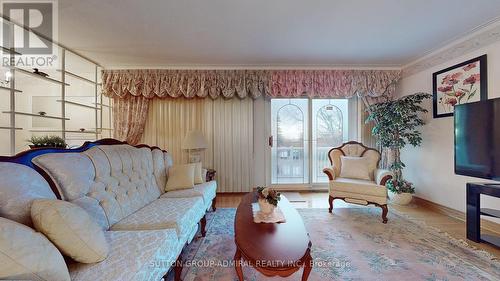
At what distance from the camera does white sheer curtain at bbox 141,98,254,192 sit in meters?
4.10

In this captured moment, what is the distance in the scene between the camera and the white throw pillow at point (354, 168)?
3322 millimetres

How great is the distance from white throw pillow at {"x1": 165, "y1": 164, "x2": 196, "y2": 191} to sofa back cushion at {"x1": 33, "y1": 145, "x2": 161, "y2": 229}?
0.22 metres

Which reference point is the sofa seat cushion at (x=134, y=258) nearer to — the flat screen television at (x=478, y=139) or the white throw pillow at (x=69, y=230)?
the white throw pillow at (x=69, y=230)

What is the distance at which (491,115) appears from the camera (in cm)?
220

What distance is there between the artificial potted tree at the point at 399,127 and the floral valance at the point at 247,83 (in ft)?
2.26

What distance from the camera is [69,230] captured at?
1115mm

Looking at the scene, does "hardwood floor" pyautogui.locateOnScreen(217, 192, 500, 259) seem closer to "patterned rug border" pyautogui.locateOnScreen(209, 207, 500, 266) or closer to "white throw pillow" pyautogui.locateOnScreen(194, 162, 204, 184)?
"patterned rug border" pyautogui.locateOnScreen(209, 207, 500, 266)

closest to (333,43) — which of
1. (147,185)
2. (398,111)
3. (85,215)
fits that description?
(398,111)

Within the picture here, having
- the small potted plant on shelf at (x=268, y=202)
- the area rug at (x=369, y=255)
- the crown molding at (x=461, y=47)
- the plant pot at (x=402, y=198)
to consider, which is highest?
the crown molding at (x=461, y=47)

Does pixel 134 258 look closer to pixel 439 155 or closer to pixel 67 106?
pixel 439 155

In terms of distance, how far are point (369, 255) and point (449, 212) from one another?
2057mm

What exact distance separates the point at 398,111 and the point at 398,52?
3.29 feet

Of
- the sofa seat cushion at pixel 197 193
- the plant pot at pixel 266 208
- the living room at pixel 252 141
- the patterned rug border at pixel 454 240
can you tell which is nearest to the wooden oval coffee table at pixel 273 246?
the living room at pixel 252 141

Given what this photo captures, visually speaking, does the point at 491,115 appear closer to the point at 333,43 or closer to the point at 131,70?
the point at 333,43
